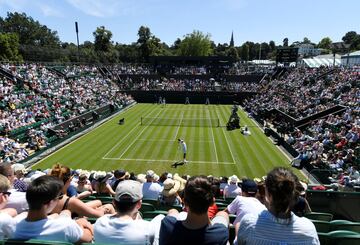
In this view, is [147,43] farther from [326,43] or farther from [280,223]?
[326,43]

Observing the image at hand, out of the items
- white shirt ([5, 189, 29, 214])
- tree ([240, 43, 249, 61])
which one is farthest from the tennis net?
tree ([240, 43, 249, 61])

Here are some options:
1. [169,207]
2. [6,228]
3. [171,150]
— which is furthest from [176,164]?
[6,228]

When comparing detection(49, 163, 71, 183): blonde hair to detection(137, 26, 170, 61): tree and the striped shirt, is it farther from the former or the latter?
detection(137, 26, 170, 61): tree

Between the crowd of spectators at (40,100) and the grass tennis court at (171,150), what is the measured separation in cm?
239

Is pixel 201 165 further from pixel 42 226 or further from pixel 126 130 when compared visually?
pixel 42 226

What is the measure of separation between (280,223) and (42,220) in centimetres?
255

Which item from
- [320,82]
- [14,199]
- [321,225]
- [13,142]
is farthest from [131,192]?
[320,82]

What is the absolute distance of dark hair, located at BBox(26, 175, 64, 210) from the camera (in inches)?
140

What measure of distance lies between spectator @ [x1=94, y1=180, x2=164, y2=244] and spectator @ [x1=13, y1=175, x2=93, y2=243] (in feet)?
1.24

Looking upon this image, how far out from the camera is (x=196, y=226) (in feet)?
10.4

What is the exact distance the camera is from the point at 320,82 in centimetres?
4150

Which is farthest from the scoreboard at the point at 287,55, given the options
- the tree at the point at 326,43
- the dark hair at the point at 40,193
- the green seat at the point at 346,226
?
the tree at the point at 326,43

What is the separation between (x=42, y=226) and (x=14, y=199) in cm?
189

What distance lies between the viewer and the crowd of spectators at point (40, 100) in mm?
24453
